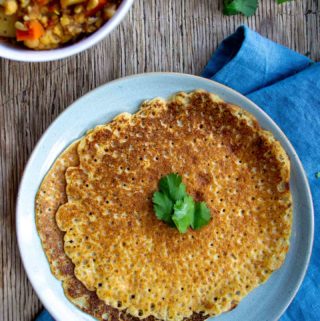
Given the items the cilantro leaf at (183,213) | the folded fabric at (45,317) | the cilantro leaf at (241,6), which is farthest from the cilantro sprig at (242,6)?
the folded fabric at (45,317)

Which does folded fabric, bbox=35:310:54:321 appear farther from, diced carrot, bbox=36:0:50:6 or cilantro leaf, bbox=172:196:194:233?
diced carrot, bbox=36:0:50:6

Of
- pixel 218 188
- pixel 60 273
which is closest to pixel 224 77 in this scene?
pixel 218 188

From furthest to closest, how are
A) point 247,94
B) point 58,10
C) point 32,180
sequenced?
point 247,94, point 32,180, point 58,10

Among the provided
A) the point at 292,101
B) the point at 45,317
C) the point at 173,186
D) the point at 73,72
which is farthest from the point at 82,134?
the point at 292,101

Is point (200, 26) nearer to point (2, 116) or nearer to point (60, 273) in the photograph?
point (2, 116)

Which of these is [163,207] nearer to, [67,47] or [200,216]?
[200,216]

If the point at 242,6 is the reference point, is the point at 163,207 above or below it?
below
